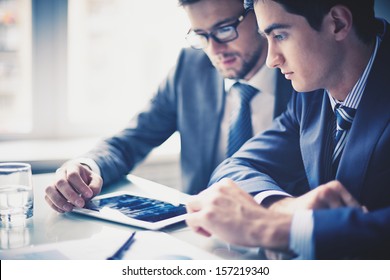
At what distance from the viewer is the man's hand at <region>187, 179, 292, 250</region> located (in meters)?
0.72

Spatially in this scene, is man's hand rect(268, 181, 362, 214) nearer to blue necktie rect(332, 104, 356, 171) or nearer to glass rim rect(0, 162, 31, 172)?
blue necktie rect(332, 104, 356, 171)

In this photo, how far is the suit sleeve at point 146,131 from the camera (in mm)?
1353

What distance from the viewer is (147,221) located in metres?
0.88

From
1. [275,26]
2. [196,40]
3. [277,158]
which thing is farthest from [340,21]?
[196,40]

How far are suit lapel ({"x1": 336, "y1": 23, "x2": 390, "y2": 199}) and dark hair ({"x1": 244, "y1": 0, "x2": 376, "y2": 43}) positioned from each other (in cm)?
10

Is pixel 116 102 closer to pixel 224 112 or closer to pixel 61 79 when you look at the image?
pixel 61 79

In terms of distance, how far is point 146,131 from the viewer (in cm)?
152

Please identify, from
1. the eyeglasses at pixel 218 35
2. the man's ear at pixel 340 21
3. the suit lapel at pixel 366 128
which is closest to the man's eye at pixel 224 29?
the eyeglasses at pixel 218 35

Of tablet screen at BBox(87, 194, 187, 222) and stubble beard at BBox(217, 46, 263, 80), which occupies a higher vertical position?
stubble beard at BBox(217, 46, 263, 80)

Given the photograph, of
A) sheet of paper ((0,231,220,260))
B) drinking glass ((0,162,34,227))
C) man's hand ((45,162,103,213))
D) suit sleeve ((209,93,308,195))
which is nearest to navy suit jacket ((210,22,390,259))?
suit sleeve ((209,93,308,195))

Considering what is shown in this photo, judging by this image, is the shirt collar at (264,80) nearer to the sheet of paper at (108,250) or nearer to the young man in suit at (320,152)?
the young man in suit at (320,152)

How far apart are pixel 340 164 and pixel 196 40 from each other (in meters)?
0.63

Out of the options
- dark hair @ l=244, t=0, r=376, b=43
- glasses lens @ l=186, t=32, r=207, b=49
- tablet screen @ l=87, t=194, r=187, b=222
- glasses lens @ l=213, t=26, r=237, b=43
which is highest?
dark hair @ l=244, t=0, r=376, b=43

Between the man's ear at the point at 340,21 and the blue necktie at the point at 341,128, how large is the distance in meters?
0.16
